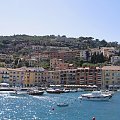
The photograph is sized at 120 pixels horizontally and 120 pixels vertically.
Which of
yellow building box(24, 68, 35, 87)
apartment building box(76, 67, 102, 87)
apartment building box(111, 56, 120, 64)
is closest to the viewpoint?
apartment building box(76, 67, 102, 87)

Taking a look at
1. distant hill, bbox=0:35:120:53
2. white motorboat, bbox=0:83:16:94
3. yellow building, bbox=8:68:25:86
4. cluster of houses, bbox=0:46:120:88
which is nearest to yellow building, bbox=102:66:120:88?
cluster of houses, bbox=0:46:120:88

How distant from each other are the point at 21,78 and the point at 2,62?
73.8ft

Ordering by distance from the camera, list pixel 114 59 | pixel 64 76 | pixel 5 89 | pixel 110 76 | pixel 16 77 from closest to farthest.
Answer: pixel 5 89 < pixel 110 76 < pixel 16 77 < pixel 64 76 < pixel 114 59

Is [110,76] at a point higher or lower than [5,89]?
higher

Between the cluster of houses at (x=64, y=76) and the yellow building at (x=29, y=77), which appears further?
the yellow building at (x=29, y=77)

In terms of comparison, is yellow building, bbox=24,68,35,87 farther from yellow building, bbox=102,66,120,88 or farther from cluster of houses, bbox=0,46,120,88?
yellow building, bbox=102,66,120,88

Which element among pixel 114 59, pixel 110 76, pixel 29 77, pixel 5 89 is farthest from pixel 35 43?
pixel 5 89

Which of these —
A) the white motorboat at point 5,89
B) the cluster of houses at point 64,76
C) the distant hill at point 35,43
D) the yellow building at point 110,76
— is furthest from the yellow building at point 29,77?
the distant hill at point 35,43

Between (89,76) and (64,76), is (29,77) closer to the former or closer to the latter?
(64,76)

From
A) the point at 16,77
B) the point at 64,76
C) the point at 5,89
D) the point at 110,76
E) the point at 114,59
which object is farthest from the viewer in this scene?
the point at 114,59

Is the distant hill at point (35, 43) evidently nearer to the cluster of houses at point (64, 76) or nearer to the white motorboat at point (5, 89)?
the cluster of houses at point (64, 76)

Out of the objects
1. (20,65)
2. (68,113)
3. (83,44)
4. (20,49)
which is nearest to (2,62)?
(20,65)

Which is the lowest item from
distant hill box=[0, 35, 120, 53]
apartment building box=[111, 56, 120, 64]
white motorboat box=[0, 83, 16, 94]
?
white motorboat box=[0, 83, 16, 94]

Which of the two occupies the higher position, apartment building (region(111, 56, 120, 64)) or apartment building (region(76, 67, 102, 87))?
apartment building (region(111, 56, 120, 64))
